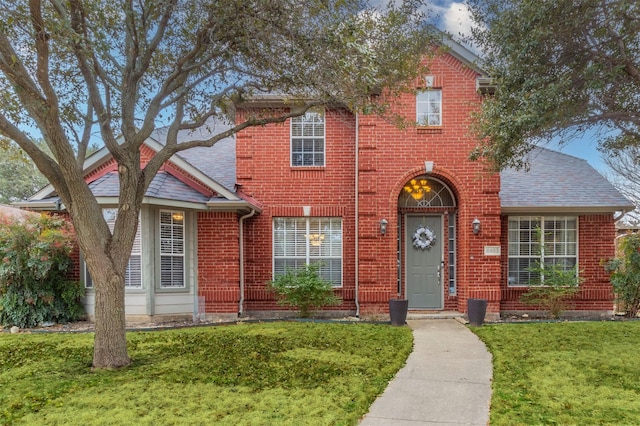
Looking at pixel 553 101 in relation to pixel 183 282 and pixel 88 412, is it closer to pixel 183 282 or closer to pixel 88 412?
pixel 88 412

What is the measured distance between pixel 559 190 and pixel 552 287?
260cm

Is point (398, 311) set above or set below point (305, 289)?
below

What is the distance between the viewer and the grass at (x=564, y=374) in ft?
13.6

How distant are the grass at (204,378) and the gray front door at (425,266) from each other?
2839 millimetres

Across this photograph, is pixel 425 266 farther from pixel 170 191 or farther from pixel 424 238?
pixel 170 191

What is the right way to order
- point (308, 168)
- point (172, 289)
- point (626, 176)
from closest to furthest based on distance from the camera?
point (172, 289)
point (308, 168)
point (626, 176)

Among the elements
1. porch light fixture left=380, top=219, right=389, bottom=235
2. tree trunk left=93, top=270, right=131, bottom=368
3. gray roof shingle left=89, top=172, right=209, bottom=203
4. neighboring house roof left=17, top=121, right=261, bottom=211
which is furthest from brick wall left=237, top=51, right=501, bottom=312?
tree trunk left=93, top=270, right=131, bottom=368

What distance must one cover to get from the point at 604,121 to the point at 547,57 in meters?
1.64

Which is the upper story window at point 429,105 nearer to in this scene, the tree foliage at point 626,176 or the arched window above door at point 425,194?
the arched window above door at point 425,194

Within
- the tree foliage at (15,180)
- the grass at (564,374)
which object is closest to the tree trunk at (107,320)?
the grass at (564,374)

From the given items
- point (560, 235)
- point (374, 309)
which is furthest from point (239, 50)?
point (560, 235)

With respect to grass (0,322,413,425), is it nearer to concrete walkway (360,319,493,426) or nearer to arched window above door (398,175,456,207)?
concrete walkway (360,319,493,426)

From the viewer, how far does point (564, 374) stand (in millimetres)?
5363

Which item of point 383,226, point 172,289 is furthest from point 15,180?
point 383,226
